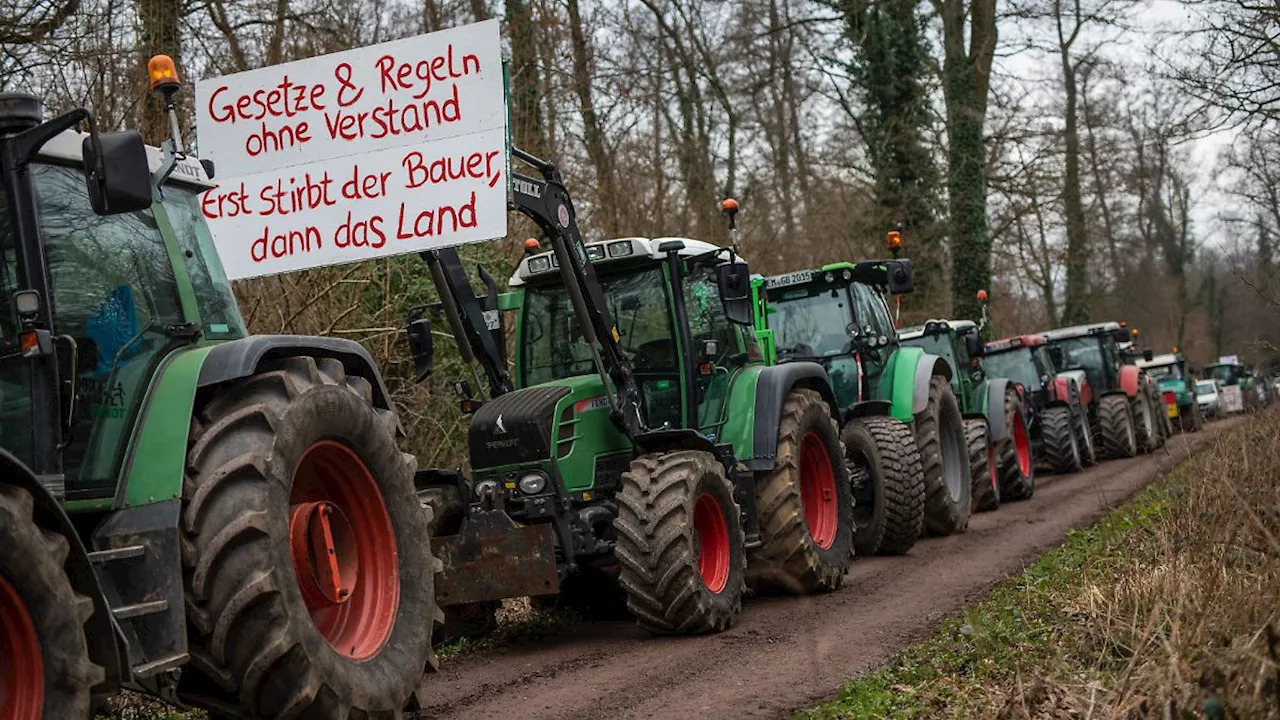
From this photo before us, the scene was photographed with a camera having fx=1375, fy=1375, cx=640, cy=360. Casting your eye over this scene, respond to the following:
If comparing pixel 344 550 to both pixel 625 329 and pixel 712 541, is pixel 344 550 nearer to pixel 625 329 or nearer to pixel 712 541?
pixel 712 541

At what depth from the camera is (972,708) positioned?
16.7 feet

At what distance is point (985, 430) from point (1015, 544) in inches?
140

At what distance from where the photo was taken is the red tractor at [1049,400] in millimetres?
19359

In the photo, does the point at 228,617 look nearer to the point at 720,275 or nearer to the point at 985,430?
the point at 720,275

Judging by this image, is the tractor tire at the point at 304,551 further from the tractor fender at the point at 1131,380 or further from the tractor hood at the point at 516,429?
the tractor fender at the point at 1131,380

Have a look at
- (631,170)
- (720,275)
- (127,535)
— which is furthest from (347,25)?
(127,535)

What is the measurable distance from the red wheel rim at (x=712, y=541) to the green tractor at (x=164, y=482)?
3097 mm

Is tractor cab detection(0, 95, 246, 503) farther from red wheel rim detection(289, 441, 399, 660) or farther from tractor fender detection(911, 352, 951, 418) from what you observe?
tractor fender detection(911, 352, 951, 418)

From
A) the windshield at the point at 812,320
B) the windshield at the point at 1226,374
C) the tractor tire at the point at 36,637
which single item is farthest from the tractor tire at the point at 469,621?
the windshield at the point at 1226,374

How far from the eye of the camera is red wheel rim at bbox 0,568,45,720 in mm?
3627

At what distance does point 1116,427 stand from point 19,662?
2000cm

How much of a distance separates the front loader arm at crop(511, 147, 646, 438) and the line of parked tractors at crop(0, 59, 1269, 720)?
20 mm

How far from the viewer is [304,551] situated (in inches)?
190

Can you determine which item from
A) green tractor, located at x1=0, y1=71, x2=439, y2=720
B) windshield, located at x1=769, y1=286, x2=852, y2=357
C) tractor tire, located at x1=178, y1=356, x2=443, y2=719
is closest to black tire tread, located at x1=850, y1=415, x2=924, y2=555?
windshield, located at x1=769, y1=286, x2=852, y2=357
